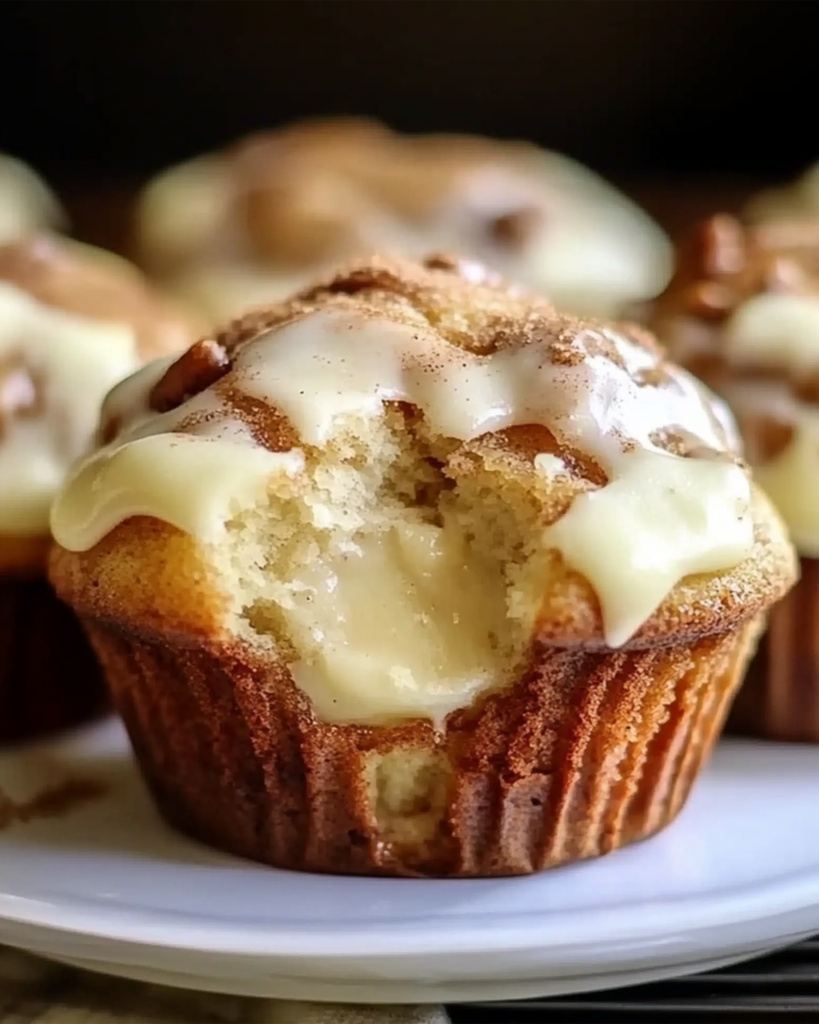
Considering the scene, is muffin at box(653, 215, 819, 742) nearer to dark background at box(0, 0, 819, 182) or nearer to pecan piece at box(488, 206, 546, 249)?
pecan piece at box(488, 206, 546, 249)

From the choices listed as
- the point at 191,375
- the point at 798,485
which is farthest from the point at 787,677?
the point at 191,375

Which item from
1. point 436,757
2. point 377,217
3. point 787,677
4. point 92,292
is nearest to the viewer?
point 436,757

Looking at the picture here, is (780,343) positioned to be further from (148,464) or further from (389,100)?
(389,100)

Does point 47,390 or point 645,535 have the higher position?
point 645,535

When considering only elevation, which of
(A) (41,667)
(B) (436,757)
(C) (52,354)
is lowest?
(A) (41,667)

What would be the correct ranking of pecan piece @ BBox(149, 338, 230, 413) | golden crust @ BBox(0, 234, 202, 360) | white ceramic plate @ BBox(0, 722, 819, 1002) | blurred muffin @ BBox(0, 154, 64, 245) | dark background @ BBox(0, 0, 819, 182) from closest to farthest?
1. white ceramic plate @ BBox(0, 722, 819, 1002)
2. pecan piece @ BBox(149, 338, 230, 413)
3. golden crust @ BBox(0, 234, 202, 360)
4. blurred muffin @ BBox(0, 154, 64, 245)
5. dark background @ BBox(0, 0, 819, 182)

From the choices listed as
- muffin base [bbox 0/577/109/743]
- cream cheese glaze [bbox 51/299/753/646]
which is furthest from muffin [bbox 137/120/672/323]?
cream cheese glaze [bbox 51/299/753/646]

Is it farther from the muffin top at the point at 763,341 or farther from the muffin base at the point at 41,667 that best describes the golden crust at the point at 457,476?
the muffin base at the point at 41,667

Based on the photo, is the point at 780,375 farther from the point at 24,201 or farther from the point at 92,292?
the point at 24,201

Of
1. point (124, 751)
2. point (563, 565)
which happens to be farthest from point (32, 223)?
point (563, 565)
